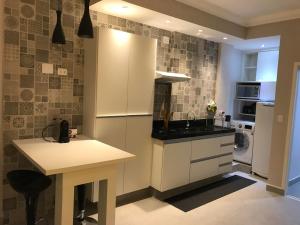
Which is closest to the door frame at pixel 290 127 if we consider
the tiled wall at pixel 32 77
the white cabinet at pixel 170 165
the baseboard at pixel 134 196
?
the white cabinet at pixel 170 165

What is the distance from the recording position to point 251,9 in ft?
11.7

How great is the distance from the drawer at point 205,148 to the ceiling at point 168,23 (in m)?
1.67

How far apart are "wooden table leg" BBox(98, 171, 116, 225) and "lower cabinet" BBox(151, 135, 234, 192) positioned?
1.13 metres

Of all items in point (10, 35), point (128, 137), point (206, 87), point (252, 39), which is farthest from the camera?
point (206, 87)

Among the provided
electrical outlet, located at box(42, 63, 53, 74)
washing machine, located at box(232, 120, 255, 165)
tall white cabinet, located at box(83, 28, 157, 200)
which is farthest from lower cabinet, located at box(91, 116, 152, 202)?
washing machine, located at box(232, 120, 255, 165)

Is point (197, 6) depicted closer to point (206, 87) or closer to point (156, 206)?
point (206, 87)

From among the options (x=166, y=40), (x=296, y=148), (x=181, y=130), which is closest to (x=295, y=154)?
(x=296, y=148)

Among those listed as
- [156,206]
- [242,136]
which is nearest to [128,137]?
[156,206]

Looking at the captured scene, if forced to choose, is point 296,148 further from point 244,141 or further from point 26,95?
point 26,95

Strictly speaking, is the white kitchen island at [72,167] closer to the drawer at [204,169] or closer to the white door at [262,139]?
the drawer at [204,169]

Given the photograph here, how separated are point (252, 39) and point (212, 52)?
701mm

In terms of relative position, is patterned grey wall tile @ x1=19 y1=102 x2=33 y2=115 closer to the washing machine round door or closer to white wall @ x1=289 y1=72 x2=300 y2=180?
white wall @ x1=289 y1=72 x2=300 y2=180

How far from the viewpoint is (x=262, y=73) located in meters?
5.12

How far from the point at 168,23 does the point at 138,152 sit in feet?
5.92
